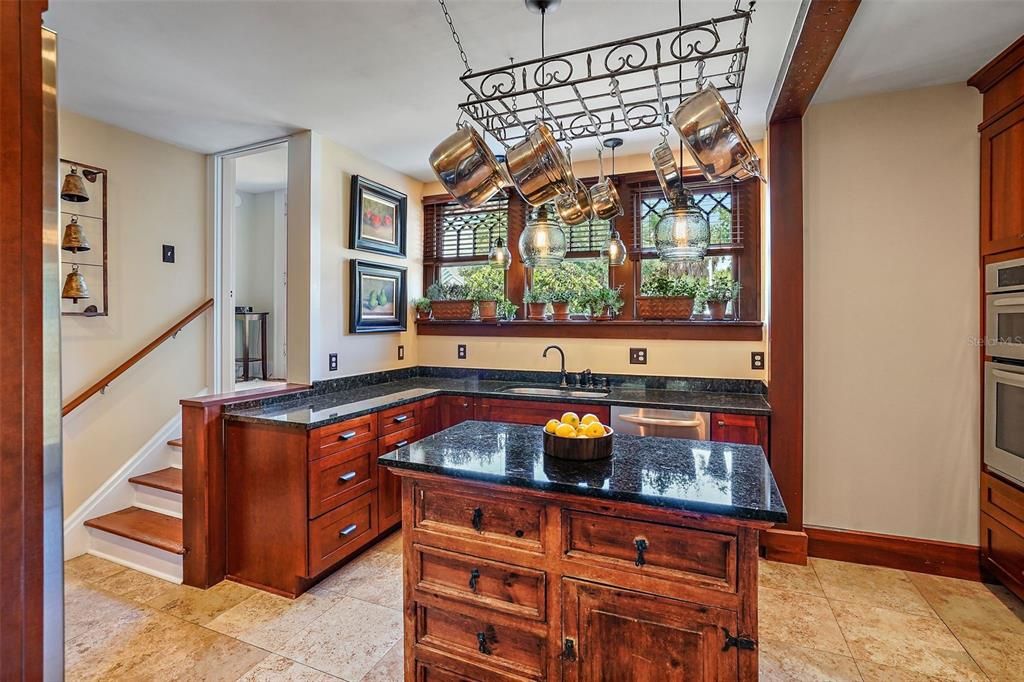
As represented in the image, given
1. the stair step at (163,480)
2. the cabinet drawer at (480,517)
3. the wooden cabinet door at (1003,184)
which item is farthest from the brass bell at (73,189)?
the wooden cabinet door at (1003,184)

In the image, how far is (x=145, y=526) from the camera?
2.90 meters

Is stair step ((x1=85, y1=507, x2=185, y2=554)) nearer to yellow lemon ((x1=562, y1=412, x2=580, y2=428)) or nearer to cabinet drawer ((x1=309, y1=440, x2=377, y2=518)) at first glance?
cabinet drawer ((x1=309, y1=440, x2=377, y2=518))

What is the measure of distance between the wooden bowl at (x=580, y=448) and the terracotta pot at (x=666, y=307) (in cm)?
199

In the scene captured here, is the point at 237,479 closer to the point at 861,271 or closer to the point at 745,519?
the point at 745,519

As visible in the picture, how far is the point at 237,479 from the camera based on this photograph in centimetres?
262

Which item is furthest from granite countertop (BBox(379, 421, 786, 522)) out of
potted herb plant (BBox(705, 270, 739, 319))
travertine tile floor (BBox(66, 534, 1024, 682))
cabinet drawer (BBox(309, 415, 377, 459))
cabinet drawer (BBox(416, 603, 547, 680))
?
potted herb plant (BBox(705, 270, 739, 319))

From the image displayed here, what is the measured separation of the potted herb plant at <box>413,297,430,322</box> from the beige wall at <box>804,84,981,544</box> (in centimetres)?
272

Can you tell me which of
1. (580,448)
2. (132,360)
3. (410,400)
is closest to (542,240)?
(580,448)

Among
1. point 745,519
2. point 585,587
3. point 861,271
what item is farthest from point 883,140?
point 585,587

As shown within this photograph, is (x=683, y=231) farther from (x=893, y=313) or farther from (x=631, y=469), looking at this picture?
(x=893, y=313)

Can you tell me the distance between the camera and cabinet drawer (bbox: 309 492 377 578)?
2.48 meters

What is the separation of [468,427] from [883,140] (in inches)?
106

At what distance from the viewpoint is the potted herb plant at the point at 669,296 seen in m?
3.44

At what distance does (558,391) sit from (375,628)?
1.85 m
